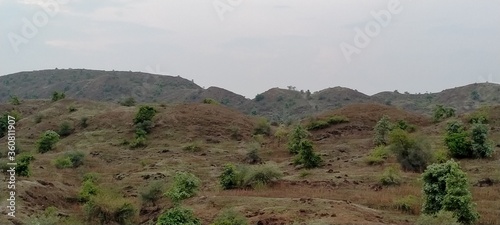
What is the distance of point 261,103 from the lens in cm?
11525

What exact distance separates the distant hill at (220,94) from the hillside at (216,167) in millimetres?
41210

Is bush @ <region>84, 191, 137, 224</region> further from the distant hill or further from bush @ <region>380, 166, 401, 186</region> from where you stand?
the distant hill

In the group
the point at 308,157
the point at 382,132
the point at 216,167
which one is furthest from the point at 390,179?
the point at 382,132

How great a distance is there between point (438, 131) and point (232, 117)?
22.0 metres

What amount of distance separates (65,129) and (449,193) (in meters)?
42.9

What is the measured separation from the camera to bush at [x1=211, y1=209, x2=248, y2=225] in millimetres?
13956

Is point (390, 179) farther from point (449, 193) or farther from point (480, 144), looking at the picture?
point (480, 144)

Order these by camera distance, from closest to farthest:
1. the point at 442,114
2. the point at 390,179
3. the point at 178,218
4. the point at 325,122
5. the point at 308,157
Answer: the point at 178,218 < the point at 390,179 < the point at 308,157 < the point at 325,122 < the point at 442,114

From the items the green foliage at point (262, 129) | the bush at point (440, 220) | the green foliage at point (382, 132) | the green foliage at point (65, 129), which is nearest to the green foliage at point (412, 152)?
the green foliage at point (382, 132)

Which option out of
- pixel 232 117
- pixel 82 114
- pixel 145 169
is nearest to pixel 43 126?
pixel 82 114

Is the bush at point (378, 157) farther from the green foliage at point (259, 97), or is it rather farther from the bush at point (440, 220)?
the green foliage at point (259, 97)

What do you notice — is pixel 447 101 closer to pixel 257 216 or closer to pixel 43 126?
pixel 43 126

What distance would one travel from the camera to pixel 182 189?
19.6m

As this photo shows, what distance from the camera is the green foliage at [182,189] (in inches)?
741
